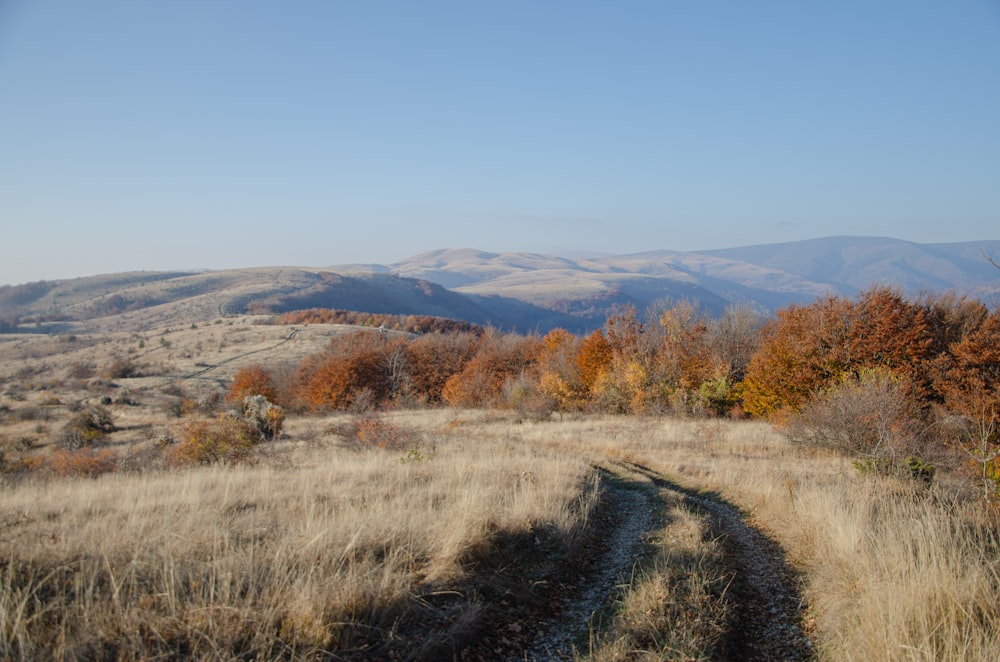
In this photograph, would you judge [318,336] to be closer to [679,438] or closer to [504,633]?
[679,438]

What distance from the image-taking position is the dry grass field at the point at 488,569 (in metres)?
3.96

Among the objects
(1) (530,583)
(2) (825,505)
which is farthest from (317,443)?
(2) (825,505)

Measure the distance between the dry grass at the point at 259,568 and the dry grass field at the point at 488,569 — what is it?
24mm

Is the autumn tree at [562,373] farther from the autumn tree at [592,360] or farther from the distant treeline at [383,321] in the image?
the distant treeline at [383,321]

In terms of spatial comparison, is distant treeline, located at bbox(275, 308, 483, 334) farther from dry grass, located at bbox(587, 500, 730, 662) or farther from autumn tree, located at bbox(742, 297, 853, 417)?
dry grass, located at bbox(587, 500, 730, 662)

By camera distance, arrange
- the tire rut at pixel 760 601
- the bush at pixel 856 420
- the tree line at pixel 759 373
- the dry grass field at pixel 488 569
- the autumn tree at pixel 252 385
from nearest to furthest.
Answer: the dry grass field at pixel 488 569 → the tire rut at pixel 760 601 → the bush at pixel 856 420 → the tree line at pixel 759 373 → the autumn tree at pixel 252 385

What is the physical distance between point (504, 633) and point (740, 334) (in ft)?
144

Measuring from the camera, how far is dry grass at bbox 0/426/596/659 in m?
3.72

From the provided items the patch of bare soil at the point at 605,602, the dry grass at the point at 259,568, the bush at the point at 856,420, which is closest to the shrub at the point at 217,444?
the dry grass at the point at 259,568

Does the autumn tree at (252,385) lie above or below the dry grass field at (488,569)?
below

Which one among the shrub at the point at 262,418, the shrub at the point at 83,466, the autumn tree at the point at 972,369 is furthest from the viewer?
the autumn tree at the point at 972,369

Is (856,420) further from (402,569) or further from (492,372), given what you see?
(492,372)

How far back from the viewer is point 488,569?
593 centimetres

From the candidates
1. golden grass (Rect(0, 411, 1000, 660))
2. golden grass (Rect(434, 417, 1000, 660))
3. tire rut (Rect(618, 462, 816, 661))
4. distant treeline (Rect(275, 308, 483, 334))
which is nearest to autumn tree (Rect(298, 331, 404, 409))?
distant treeline (Rect(275, 308, 483, 334))
